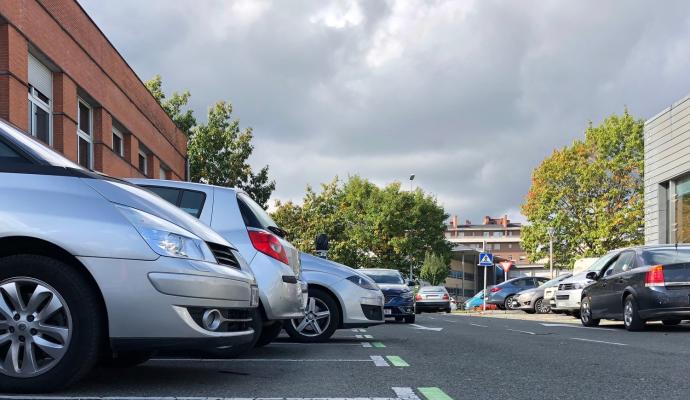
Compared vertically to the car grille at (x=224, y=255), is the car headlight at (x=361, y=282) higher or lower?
lower

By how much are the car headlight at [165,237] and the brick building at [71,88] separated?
1018cm

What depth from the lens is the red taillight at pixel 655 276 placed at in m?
13.1

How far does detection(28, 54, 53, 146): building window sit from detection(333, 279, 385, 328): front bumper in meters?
9.17

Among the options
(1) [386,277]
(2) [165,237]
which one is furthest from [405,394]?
(1) [386,277]

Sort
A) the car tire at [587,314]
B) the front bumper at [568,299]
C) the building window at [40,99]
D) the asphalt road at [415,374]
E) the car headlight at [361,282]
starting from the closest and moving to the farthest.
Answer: the asphalt road at [415,374], the car headlight at [361,282], the car tire at [587,314], the building window at [40,99], the front bumper at [568,299]

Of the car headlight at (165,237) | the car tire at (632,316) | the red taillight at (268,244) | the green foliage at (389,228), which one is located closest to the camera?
the car headlight at (165,237)

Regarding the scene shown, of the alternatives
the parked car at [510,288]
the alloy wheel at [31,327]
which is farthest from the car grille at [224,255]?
the parked car at [510,288]

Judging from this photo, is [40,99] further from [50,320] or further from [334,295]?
[50,320]

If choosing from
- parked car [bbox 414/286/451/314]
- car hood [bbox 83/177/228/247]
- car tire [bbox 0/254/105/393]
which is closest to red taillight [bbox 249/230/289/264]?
car hood [bbox 83/177/228/247]

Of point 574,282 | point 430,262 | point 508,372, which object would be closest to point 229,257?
point 508,372

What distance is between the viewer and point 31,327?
14.3 ft

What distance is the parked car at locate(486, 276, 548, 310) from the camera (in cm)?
3466

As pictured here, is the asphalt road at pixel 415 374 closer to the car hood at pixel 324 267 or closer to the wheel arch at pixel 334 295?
the wheel arch at pixel 334 295

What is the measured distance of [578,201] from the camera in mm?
49219
